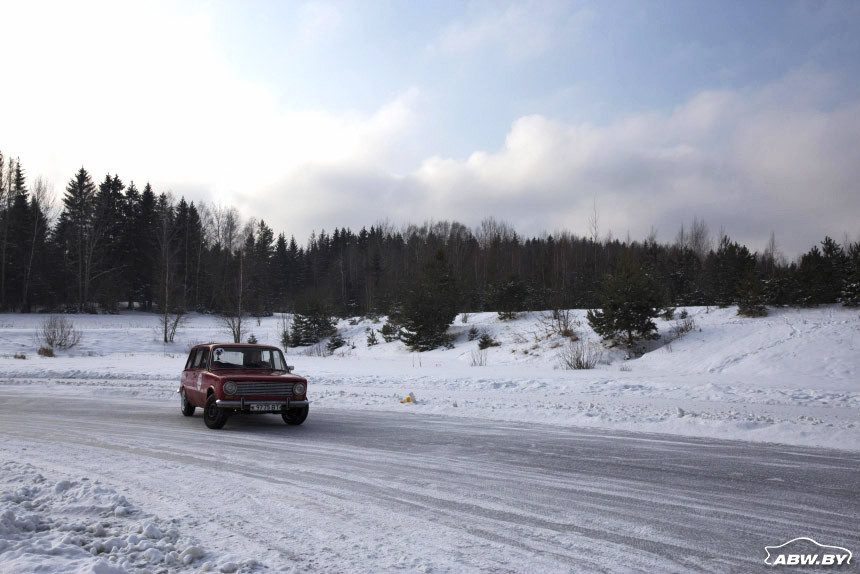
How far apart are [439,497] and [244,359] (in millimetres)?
7020

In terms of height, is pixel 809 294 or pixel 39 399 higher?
pixel 809 294

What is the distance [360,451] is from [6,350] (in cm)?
3693

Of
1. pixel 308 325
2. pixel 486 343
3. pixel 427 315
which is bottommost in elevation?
pixel 486 343

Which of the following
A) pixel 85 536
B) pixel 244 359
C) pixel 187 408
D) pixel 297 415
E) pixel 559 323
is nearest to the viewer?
pixel 85 536

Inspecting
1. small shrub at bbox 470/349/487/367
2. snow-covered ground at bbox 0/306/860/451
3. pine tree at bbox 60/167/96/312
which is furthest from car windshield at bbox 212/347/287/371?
pine tree at bbox 60/167/96/312

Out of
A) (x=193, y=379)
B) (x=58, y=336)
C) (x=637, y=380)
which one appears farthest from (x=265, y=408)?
(x=58, y=336)

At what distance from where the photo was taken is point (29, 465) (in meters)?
7.12

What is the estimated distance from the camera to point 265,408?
34.2ft

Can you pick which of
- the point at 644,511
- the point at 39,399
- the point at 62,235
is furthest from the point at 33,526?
the point at 62,235

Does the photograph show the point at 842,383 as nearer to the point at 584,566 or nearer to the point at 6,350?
the point at 584,566

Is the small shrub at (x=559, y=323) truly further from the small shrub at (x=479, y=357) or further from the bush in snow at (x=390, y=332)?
the bush in snow at (x=390, y=332)

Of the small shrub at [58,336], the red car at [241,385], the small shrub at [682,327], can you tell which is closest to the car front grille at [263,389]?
the red car at [241,385]

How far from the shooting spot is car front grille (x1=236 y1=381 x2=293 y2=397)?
33.9ft

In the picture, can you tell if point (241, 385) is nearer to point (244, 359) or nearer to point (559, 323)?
point (244, 359)
